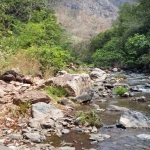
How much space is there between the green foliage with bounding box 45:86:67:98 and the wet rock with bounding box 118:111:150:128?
2.88m

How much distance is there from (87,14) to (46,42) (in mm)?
147071

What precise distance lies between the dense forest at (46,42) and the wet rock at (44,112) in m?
3.72

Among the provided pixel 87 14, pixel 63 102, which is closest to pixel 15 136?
pixel 63 102

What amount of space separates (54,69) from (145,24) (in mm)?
18059

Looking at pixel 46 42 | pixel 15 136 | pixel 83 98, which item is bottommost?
pixel 15 136

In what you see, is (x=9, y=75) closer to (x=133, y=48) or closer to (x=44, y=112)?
(x=44, y=112)

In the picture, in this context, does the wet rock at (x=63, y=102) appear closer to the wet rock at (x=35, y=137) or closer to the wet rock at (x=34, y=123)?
the wet rock at (x=34, y=123)

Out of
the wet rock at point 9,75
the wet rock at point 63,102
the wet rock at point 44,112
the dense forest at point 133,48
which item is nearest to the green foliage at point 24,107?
the wet rock at point 44,112

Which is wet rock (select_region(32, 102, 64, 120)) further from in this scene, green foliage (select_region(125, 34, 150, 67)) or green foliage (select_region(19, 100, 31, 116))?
green foliage (select_region(125, 34, 150, 67))

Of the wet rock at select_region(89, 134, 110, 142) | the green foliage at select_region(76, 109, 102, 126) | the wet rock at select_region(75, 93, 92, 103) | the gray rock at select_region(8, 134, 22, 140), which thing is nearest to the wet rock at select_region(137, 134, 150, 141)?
the wet rock at select_region(89, 134, 110, 142)

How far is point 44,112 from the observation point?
284 inches

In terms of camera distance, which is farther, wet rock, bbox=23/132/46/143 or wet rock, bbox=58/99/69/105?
wet rock, bbox=58/99/69/105

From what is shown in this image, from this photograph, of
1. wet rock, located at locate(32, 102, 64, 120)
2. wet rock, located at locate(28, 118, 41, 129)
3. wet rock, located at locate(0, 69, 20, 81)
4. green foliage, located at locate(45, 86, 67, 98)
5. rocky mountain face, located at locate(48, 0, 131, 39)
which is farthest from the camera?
rocky mountain face, located at locate(48, 0, 131, 39)

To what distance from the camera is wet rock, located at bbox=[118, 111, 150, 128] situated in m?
6.84
